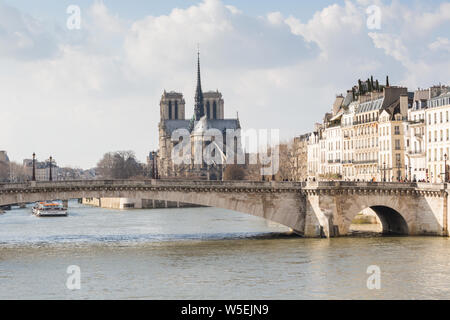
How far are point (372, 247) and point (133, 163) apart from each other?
122 m

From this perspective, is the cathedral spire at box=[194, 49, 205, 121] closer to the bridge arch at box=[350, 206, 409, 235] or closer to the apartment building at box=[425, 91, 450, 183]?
the apartment building at box=[425, 91, 450, 183]

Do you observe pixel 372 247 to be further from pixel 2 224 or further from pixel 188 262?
pixel 2 224

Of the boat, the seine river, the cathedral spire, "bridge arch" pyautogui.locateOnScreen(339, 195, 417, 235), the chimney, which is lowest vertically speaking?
the seine river

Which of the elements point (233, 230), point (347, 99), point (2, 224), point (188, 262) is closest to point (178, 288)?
point (188, 262)

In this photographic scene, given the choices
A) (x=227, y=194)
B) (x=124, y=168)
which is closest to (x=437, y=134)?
(x=227, y=194)

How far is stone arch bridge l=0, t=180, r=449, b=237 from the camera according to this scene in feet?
182

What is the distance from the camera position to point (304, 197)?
57.0 metres

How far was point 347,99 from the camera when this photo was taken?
313ft

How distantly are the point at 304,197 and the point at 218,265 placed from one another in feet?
48.8

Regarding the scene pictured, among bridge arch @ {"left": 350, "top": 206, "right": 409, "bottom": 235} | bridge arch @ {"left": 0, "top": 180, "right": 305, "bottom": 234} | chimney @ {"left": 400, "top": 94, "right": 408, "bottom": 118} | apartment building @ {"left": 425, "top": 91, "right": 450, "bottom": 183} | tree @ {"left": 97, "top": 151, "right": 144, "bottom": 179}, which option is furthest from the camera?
tree @ {"left": 97, "top": 151, "right": 144, "bottom": 179}

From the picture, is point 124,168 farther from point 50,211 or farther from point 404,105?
point 404,105

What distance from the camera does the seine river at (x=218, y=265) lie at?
36094 millimetres

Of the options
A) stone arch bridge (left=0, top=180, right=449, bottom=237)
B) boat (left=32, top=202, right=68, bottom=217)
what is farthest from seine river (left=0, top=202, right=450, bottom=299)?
boat (left=32, top=202, right=68, bottom=217)

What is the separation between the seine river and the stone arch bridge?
5.88 ft
